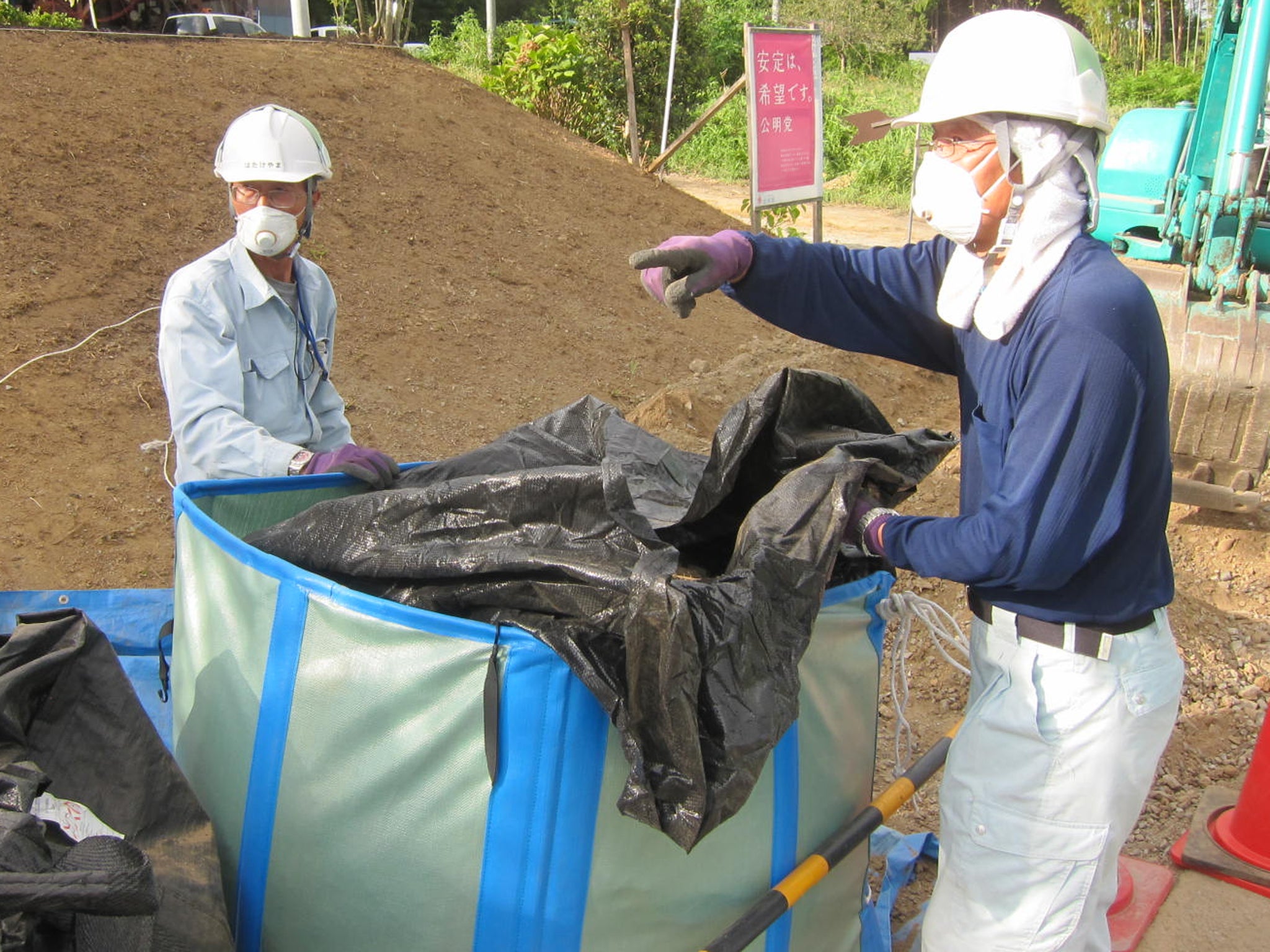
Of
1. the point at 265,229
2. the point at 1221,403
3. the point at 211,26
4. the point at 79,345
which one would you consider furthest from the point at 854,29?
the point at 265,229

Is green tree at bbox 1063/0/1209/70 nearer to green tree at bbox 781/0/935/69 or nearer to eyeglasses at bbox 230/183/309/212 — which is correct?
green tree at bbox 781/0/935/69

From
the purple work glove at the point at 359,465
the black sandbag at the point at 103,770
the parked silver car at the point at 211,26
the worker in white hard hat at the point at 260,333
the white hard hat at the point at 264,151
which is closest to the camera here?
the black sandbag at the point at 103,770

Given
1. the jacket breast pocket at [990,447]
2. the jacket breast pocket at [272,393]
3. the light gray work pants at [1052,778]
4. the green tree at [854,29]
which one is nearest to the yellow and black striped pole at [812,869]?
the light gray work pants at [1052,778]

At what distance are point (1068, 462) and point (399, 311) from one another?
6.15 m

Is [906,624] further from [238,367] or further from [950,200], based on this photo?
[238,367]

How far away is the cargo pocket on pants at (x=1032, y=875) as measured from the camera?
6.22 ft

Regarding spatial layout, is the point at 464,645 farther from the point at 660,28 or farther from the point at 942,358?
the point at 660,28

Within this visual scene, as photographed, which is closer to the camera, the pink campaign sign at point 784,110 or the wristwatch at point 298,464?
the wristwatch at point 298,464

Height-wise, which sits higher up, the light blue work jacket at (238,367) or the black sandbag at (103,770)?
the light blue work jacket at (238,367)

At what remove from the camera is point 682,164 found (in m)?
19.0

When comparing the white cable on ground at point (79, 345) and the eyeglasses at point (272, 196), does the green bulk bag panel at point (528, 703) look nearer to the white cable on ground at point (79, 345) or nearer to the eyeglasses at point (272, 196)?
the eyeglasses at point (272, 196)

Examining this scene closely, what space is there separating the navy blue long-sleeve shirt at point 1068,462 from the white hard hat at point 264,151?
154cm

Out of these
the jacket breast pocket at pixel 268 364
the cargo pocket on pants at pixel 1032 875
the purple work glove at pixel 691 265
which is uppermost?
the purple work glove at pixel 691 265

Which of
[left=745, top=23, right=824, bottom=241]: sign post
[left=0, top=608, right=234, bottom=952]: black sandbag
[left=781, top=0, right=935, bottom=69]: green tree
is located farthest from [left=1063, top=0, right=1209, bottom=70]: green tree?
[left=0, top=608, right=234, bottom=952]: black sandbag
